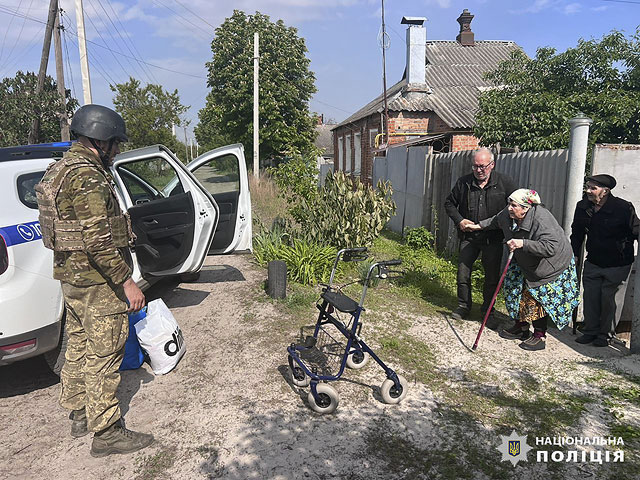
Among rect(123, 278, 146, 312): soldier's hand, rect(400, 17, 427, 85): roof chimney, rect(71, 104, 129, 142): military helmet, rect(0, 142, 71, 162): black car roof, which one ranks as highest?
rect(400, 17, 427, 85): roof chimney

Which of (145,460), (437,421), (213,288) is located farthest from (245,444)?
(213,288)

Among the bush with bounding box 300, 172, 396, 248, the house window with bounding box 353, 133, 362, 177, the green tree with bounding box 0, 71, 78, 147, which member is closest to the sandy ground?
the bush with bounding box 300, 172, 396, 248

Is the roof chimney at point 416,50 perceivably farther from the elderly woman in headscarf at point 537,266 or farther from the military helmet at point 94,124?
the military helmet at point 94,124

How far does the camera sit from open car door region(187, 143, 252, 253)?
17.8 ft

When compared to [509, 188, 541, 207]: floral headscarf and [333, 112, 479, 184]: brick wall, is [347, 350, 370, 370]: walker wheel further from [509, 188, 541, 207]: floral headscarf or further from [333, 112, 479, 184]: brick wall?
[333, 112, 479, 184]: brick wall

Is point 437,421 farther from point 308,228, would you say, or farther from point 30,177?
point 308,228

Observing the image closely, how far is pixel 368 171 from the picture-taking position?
18750 mm

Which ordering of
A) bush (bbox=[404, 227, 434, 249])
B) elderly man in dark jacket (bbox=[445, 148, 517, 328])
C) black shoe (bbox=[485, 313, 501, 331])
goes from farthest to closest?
bush (bbox=[404, 227, 434, 249])
black shoe (bbox=[485, 313, 501, 331])
elderly man in dark jacket (bbox=[445, 148, 517, 328])

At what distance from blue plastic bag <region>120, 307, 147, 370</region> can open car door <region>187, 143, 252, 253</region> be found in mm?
1771

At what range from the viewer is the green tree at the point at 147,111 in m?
26.8

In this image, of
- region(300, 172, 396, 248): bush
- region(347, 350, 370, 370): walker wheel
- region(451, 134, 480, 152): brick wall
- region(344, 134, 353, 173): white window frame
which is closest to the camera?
region(347, 350, 370, 370): walker wheel

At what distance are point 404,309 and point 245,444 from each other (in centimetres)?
290

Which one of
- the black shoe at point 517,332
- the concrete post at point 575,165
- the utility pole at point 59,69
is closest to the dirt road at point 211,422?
the black shoe at point 517,332

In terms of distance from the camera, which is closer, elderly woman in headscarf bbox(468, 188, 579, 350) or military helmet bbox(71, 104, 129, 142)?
military helmet bbox(71, 104, 129, 142)
